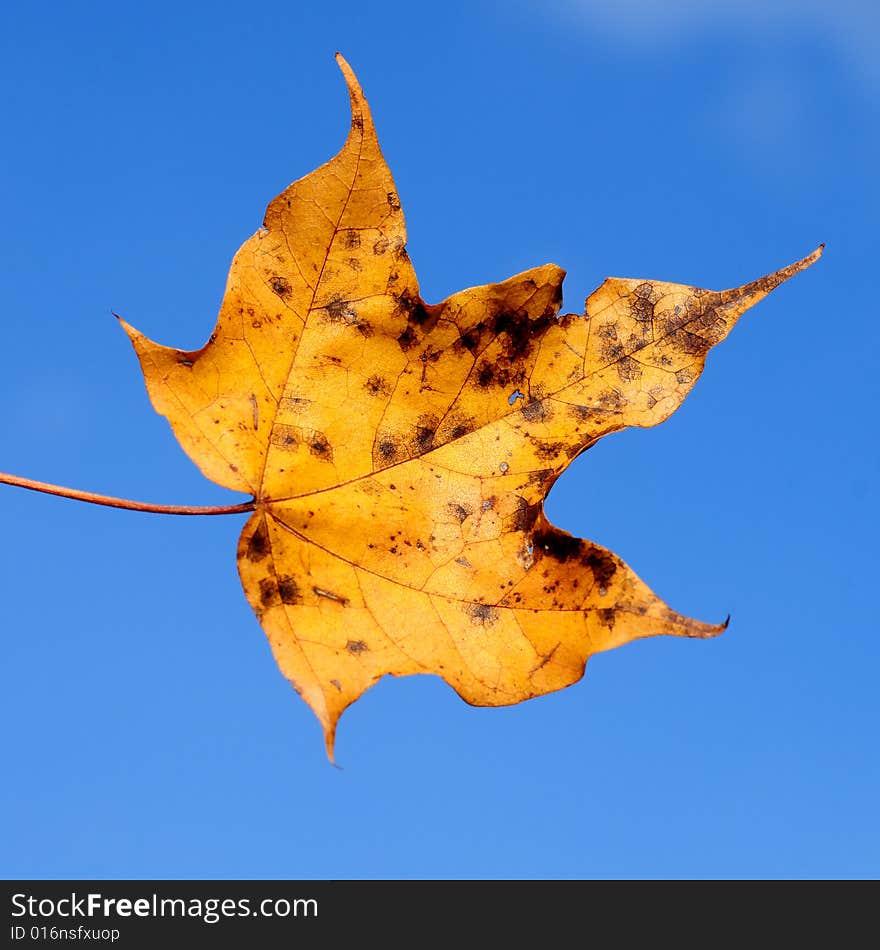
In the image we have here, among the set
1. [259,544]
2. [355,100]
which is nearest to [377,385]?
[259,544]

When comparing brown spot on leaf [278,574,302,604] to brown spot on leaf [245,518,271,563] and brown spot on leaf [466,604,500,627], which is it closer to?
brown spot on leaf [245,518,271,563]

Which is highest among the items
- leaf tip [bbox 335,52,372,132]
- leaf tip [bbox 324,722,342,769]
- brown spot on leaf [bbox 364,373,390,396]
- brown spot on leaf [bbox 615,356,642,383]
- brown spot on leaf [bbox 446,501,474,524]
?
leaf tip [bbox 335,52,372,132]

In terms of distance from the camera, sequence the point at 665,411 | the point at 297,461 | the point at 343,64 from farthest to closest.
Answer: the point at 297,461 → the point at 665,411 → the point at 343,64

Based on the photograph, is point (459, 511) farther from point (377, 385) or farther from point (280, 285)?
point (280, 285)

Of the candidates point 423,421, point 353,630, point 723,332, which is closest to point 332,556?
point 353,630

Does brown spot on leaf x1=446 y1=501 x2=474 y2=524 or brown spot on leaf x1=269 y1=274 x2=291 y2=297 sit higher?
brown spot on leaf x1=269 y1=274 x2=291 y2=297

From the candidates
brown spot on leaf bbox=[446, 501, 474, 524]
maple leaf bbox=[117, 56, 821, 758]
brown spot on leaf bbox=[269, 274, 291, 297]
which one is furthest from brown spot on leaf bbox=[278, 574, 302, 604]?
brown spot on leaf bbox=[269, 274, 291, 297]

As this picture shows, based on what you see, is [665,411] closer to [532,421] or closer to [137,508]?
[532,421]

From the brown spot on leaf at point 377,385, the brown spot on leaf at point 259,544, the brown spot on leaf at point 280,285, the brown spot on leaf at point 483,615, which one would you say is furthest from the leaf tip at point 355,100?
the brown spot on leaf at point 483,615
